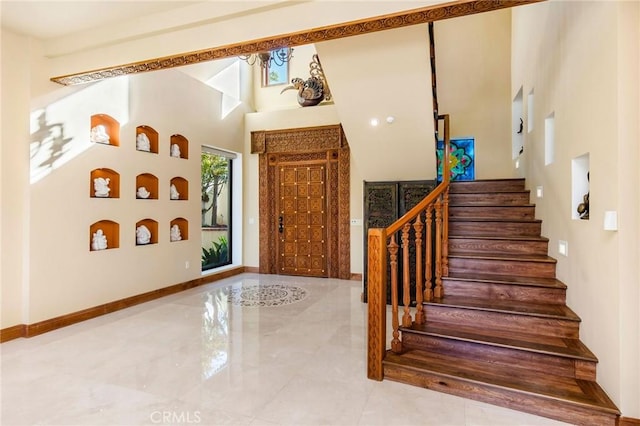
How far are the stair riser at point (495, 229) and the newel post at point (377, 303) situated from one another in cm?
169

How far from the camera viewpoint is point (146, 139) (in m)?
5.08

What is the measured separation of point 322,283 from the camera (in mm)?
6160

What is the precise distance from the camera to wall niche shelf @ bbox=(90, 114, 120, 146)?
171 inches

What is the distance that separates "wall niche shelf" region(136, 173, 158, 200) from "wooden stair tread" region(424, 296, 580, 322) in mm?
4210

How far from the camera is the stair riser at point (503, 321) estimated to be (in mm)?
2555

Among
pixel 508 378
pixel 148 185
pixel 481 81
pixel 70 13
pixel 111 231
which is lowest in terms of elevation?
pixel 508 378

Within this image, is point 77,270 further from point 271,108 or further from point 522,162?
point 522,162

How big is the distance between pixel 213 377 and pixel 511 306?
2.49 meters

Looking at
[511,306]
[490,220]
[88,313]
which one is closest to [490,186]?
[490,220]

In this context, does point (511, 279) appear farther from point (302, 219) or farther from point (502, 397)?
point (302, 219)

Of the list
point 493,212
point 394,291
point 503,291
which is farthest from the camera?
point 493,212

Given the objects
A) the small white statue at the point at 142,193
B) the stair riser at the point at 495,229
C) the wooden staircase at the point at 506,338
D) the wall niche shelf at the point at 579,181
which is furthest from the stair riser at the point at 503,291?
the small white statue at the point at 142,193

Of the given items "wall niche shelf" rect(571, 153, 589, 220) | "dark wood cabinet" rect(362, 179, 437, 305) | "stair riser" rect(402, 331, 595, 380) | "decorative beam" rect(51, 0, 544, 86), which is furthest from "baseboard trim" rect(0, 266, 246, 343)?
"wall niche shelf" rect(571, 153, 589, 220)

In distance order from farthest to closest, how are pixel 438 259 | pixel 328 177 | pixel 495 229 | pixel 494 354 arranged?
pixel 328 177
pixel 495 229
pixel 438 259
pixel 494 354
